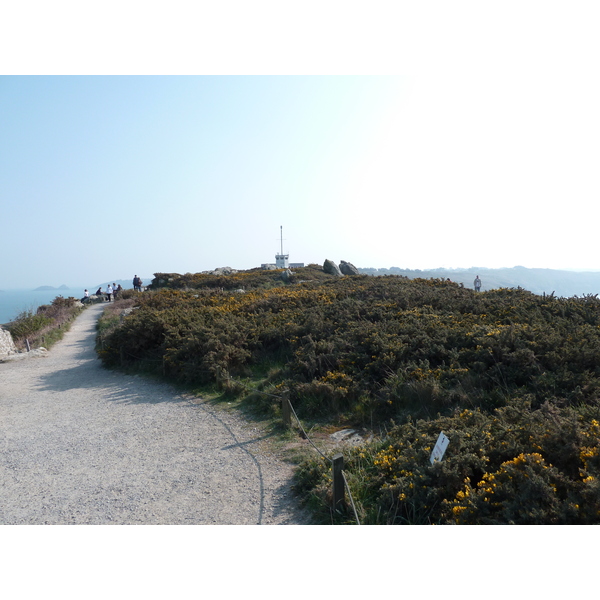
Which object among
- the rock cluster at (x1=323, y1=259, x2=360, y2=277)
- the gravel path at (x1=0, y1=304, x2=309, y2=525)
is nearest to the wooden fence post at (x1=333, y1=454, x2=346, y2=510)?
the gravel path at (x1=0, y1=304, x2=309, y2=525)

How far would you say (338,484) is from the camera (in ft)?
13.7

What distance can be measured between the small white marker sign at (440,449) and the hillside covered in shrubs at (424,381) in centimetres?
11

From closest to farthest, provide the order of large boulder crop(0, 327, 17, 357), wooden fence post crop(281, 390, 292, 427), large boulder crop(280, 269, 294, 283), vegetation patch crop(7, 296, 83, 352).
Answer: wooden fence post crop(281, 390, 292, 427)
large boulder crop(0, 327, 17, 357)
vegetation patch crop(7, 296, 83, 352)
large boulder crop(280, 269, 294, 283)

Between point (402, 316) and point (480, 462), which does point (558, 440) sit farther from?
point (402, 316)

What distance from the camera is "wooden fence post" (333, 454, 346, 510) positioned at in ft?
13.5

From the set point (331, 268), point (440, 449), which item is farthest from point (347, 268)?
point (440, 449)

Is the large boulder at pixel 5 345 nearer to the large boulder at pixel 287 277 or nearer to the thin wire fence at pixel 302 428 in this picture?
the thin wire fence at pixel 302 428

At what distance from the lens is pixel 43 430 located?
7266 millimetres

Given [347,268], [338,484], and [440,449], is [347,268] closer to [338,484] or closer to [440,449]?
[440,449]

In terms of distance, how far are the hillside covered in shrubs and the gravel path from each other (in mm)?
668

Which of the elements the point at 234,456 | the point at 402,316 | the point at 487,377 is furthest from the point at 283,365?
the point at 487,377

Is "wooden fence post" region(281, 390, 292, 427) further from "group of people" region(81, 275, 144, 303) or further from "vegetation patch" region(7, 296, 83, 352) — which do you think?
"group of people" region(81, 275, 144, 303)

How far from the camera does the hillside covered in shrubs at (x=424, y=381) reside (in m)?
3.70

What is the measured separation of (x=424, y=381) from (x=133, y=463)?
4488mm
